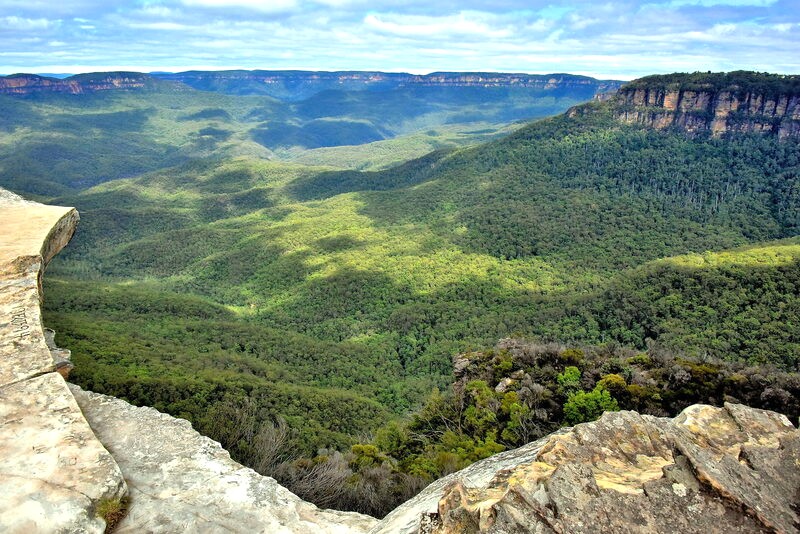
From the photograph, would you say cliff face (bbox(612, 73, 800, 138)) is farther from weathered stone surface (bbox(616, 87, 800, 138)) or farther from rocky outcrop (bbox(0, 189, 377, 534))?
rocky outcrop (bbox(0, 189, 377, 534))

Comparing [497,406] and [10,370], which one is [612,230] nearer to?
[497,406]

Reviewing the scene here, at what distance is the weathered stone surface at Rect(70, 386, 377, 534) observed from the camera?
36.5ft

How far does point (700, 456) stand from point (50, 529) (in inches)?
516

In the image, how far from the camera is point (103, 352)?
126 feet

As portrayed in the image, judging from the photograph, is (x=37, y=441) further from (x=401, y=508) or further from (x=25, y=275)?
(x=401, y=508)

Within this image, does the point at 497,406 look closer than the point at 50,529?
No

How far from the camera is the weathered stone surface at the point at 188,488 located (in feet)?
36.5

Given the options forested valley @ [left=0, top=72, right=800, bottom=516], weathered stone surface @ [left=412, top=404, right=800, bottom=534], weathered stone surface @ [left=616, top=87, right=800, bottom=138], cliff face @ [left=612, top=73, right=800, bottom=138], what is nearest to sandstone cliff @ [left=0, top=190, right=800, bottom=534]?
weathered stone surface @ [left=412, top=404, right=800, bottom=534]

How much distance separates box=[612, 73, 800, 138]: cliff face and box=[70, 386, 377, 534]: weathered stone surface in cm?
13112

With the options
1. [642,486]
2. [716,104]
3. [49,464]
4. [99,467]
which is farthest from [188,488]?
[716,104]

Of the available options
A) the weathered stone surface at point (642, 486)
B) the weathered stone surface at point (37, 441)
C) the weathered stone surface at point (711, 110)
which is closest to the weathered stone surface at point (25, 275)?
the weathered stone surface at point (37, 441)

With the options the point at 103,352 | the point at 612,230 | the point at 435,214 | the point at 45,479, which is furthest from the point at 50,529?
the point at 435,214

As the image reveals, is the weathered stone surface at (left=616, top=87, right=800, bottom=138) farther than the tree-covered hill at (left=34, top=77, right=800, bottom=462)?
Yes

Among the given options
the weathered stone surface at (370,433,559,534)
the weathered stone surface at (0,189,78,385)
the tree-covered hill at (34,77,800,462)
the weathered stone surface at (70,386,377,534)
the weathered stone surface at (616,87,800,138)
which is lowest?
the tree-covered hill at (34,77,800,462)
